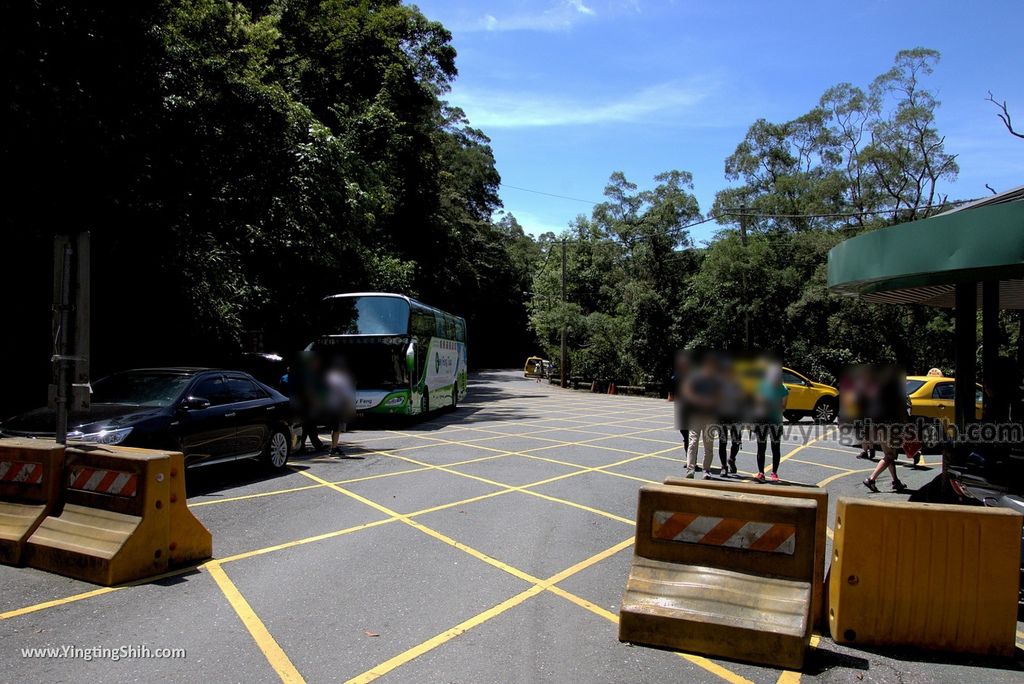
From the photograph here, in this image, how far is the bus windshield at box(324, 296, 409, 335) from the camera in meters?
16.6

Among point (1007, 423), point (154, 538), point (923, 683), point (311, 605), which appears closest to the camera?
point (923, 683)

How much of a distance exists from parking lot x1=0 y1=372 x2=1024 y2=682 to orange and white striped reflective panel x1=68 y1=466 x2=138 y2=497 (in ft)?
2.33

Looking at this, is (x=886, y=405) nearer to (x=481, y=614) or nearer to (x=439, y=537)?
(x=439, y=537)

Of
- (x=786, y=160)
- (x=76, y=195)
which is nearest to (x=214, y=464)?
(x=76, y=195)

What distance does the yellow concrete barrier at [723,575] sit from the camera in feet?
12.9

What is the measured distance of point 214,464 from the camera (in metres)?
8.56

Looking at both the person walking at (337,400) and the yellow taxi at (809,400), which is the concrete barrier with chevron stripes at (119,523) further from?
the yellow taxi at (809,400)

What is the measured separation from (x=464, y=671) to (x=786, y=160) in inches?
1755

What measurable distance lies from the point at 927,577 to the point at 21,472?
23.4ft

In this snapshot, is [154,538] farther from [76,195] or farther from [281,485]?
[76,195]

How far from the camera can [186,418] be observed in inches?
318

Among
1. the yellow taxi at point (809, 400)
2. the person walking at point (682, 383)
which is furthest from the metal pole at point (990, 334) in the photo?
the yellow taxi at point (809, 400)

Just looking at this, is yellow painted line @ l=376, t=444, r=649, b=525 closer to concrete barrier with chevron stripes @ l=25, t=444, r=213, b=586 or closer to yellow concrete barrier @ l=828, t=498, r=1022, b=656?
yellow concrete barrier @ l=828, t=498, r=1022, b=656

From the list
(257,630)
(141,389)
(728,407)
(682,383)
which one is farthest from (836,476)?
(141,389)
